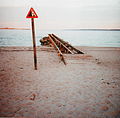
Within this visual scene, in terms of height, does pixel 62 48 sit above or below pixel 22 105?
above

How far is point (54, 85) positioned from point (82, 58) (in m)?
3.46

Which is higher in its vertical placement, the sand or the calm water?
the calm water

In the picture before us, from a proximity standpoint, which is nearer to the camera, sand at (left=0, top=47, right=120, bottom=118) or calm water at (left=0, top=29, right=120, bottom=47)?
sand at (left=0, top=47, right=120, bottom=118)

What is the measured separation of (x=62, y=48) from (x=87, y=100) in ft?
24.1

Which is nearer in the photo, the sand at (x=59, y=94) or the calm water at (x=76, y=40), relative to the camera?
the sand at (x=59, y=94)

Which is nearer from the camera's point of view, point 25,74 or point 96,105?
point 96,105

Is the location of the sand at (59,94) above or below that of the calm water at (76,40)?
below

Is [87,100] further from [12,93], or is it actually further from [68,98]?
[12,93]

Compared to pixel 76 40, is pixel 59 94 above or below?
below

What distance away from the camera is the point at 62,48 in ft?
32.4

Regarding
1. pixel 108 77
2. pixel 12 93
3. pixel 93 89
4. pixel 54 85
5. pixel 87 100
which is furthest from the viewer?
pixel 108 77

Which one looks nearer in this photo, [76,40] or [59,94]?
[59,94]

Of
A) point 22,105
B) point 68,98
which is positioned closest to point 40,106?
point 22,105

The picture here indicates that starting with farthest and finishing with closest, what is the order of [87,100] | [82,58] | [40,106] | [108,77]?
[82,58], [108,77], [87,100], [40,106]
